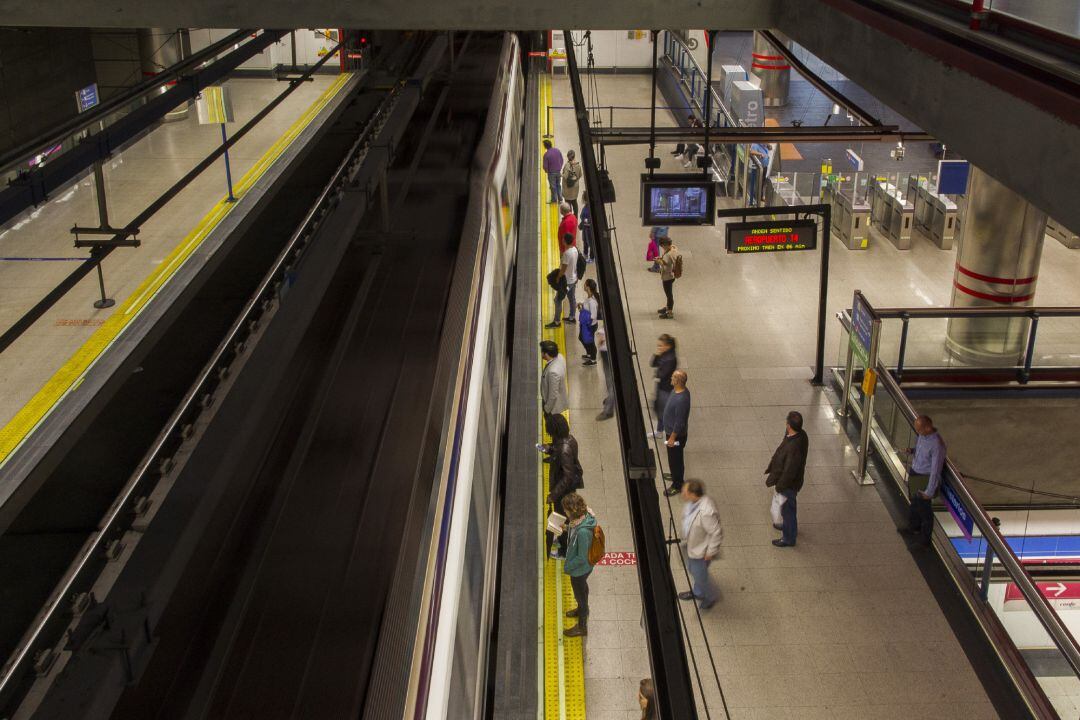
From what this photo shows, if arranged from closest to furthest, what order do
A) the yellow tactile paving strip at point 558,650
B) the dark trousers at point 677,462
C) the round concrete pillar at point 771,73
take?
the yellow tactile paving strip at point 558,650, the dark trousers at point 677,462, the round concrete pillar at point 771,73

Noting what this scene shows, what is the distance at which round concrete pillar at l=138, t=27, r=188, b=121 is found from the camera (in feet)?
68.7

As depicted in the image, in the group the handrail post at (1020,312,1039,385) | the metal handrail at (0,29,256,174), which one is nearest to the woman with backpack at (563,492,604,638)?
the metal handrail at (0,29,256,174)

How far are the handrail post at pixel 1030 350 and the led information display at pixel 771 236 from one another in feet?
8.31

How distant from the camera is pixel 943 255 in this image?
17.2 meters

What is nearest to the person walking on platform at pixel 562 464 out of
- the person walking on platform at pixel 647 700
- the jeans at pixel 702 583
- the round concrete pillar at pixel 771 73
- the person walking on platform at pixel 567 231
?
the jeans at pixel 702 583

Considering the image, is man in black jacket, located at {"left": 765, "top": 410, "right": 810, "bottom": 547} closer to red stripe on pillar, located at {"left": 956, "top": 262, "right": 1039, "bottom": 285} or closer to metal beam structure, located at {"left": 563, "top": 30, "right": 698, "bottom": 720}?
metal beam structure, located at {"left": 563, "top": 30, "right": 698, "bottom": 720}

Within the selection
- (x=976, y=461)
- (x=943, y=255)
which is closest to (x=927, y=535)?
(x=976, y=461)

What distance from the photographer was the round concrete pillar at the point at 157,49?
2094 cm

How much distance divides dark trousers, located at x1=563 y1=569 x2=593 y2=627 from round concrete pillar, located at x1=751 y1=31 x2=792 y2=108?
24.0 metres

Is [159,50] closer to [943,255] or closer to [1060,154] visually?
[943,255]

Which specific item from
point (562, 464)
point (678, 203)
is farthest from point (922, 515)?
point (678, 203)

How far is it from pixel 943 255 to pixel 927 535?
356 inches

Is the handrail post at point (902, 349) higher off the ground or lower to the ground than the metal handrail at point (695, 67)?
lower

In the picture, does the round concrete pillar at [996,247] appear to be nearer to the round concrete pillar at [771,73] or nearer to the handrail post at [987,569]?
the handrail post at [987,569]
